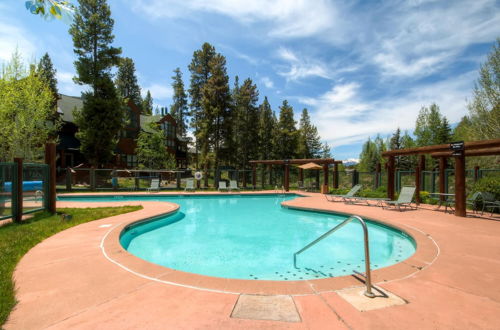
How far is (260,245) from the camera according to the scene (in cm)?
680

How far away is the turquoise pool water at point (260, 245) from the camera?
514 centimetres

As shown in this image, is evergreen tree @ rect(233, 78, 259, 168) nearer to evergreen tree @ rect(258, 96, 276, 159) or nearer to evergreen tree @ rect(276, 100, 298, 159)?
evergreen tree @ rect(258, 96, 276, 159)

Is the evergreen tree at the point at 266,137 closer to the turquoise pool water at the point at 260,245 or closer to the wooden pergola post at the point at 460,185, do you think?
the turquoise pool water at the point at 260,245

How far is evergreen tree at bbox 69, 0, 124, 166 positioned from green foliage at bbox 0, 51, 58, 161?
2810 mm

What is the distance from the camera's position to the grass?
112 inches

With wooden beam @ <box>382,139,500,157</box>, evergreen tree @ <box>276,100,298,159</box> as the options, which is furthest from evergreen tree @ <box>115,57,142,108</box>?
wooden beam @ <box>382,139,500,157</box>

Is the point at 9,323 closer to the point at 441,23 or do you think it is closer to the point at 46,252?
the point at 46,252

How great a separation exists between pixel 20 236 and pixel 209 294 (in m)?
5.06

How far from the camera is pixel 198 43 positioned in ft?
82.4

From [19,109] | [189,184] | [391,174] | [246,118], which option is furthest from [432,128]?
[19,109]

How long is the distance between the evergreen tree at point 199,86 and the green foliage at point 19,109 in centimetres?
1201

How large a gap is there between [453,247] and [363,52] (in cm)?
1218

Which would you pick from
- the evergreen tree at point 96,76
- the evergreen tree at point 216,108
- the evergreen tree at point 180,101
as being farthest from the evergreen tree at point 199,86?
the evergreen tree at point 180,101

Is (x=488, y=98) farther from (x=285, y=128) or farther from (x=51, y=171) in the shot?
(x=51, y=171)
